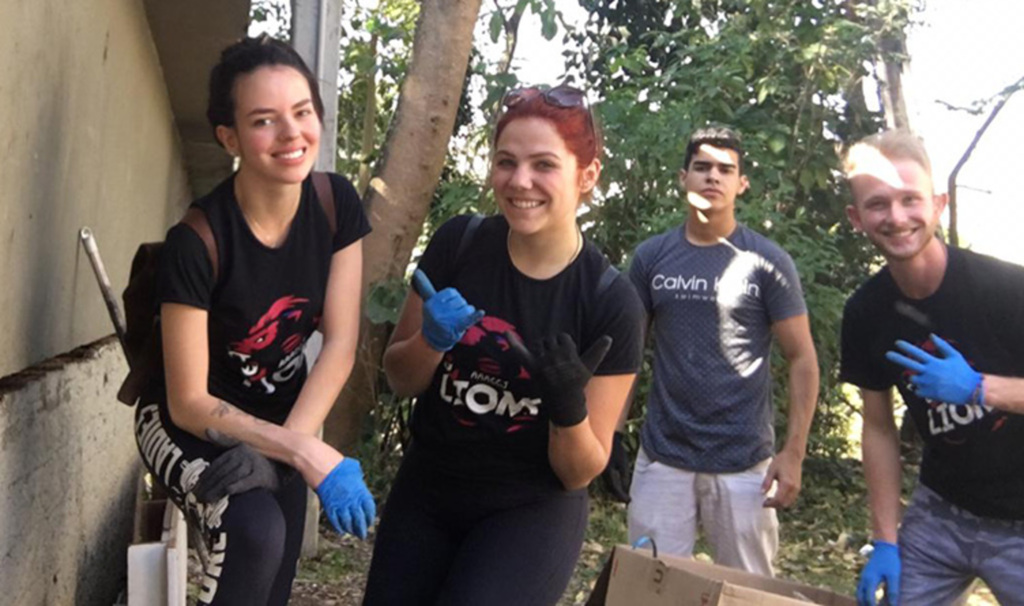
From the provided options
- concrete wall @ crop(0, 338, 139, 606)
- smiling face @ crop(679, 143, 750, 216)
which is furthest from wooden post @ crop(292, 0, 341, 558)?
smiling face @ crop(679, 143, 750, 216)

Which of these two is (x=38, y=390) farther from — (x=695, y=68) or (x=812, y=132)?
(x=812, y=132)

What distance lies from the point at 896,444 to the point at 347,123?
972cm

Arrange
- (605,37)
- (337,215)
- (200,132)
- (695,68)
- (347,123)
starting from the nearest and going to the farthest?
(337,215) → (695,68) → (200,132) → (347,123) → (605,37)

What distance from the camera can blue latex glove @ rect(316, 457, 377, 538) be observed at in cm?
280

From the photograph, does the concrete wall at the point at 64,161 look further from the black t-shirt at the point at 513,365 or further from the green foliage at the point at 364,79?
the green foliage at the point at 364,79

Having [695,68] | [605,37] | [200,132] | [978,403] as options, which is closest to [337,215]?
[978,403]

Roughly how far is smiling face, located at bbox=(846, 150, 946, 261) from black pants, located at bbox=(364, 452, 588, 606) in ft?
3.78

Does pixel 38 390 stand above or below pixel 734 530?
above

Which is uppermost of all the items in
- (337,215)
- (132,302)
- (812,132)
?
(812,132)

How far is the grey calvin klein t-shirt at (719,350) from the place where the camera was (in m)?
4.63

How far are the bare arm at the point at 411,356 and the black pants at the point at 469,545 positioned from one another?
212 mm

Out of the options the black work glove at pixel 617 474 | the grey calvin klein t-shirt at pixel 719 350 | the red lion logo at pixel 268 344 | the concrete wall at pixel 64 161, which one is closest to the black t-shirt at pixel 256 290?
the red lion logo at pixel 268 344

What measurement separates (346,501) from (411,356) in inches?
16.6

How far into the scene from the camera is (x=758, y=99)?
30.4 feet
